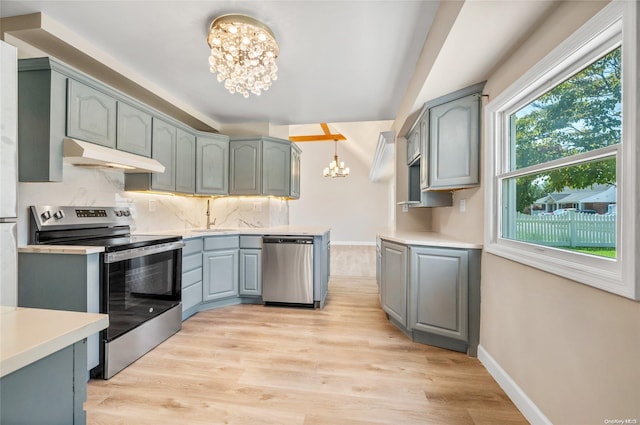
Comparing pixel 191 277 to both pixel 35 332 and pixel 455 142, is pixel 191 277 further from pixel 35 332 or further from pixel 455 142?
pixel 455 142

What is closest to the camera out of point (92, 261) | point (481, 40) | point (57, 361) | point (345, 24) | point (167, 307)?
point (57, 361)

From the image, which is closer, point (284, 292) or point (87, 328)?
point (87, 328)

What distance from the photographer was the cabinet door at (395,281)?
2.54 m

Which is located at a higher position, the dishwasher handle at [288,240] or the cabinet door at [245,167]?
the cabinet door at [245,167]

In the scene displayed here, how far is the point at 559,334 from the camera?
139cm

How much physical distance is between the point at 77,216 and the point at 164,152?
103 cm

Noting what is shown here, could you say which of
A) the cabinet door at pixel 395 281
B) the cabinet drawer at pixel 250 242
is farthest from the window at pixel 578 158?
the cabinet drawer at pixel 250 242

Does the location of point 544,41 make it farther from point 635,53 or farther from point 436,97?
point 436,97

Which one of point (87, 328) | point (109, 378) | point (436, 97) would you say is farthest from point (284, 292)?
point (87, 328)

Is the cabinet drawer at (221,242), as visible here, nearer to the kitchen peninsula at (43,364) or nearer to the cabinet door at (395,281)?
the cabinet door at (395,281)

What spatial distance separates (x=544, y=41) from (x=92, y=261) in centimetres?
303

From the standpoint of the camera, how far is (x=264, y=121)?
167 inches

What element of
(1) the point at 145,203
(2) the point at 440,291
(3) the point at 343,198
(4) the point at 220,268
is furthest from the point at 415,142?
(3) the point at 343,198

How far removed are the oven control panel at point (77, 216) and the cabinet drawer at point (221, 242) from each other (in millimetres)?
803
